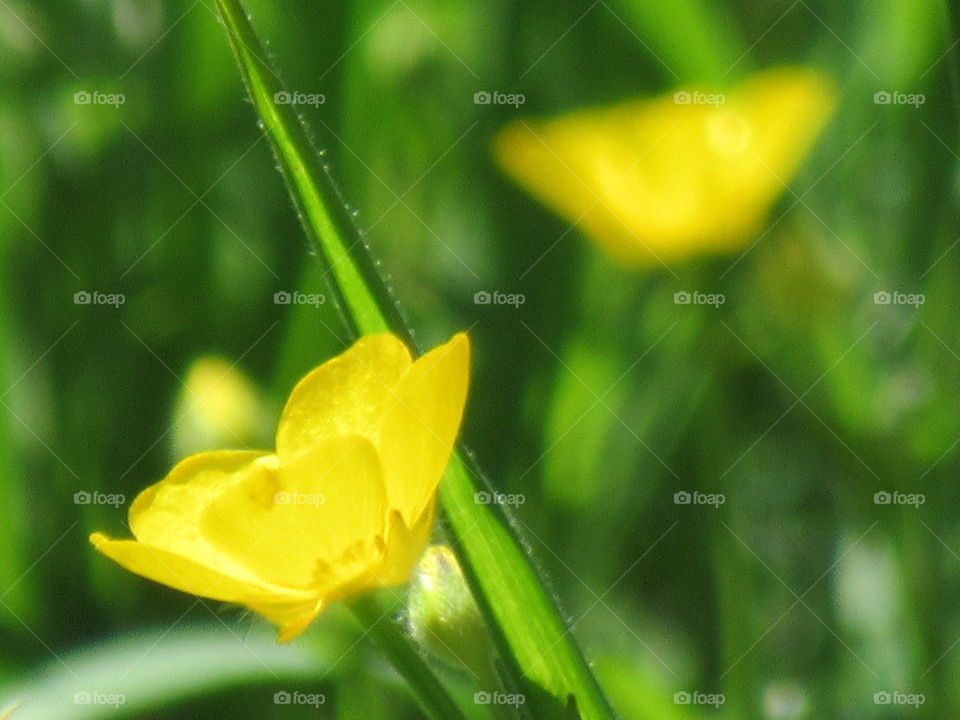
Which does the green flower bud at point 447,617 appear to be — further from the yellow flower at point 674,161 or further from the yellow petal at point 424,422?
the yellow flower at point 674,161

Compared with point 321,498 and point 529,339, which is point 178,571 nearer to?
point 321,498

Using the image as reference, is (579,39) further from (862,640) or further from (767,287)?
(862,640)

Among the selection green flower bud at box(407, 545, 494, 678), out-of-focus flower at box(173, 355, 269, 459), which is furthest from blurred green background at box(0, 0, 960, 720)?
green flower bud at box(407, 545, 494, 678)

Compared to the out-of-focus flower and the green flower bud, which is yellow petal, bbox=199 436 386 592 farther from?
the out-of-focus flower

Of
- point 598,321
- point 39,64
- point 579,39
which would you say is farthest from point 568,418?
point 39,64

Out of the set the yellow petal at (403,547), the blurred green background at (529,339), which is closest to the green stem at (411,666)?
the yellow petal at (403,547)

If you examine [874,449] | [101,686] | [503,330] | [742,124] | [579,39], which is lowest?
[101,686]

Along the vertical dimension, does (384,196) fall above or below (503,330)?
above

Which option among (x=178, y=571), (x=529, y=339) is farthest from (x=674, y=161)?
(x=178, y=571)
